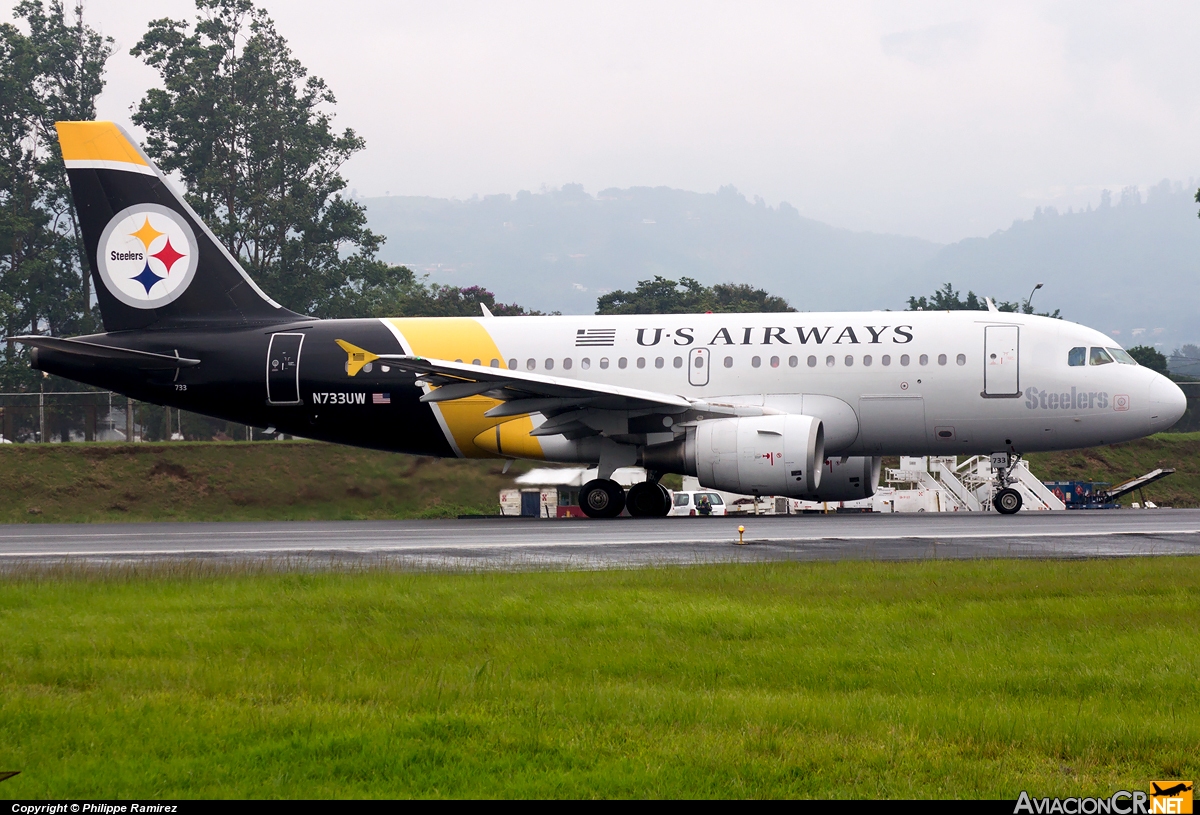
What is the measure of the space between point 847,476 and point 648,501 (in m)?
4.22

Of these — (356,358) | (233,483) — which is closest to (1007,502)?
(356,358)

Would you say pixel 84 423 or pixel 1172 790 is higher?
pixel 84 423

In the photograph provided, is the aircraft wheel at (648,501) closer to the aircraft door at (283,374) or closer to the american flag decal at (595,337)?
the american flag decal at (595,337)

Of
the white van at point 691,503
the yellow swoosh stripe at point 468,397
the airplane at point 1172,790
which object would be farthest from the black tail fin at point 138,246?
the airplane at point 1172,790

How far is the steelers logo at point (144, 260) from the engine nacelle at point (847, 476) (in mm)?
14553

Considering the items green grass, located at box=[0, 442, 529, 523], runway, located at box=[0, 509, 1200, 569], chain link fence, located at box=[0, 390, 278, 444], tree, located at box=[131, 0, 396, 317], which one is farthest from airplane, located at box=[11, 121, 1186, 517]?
tree, located at box=[131, 0, 396, 317]

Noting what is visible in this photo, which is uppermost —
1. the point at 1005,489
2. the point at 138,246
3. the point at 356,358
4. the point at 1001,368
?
the point at 138,246

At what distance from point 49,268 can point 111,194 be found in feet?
153

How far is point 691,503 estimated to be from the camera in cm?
3588

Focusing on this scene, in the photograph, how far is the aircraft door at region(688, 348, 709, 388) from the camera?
24.1m

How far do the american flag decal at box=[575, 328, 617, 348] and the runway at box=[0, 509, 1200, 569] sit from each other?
156 inches

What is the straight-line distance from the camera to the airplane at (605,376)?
23.0 m

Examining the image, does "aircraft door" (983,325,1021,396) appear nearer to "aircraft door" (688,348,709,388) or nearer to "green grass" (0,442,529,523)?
"aircraft door" (688,348,709,388)

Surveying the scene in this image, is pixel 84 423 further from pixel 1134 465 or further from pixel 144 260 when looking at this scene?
pixel 1134 465
